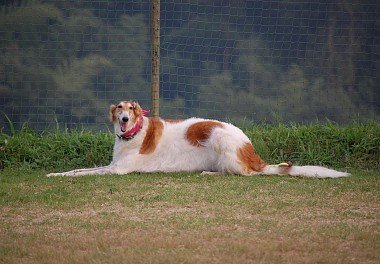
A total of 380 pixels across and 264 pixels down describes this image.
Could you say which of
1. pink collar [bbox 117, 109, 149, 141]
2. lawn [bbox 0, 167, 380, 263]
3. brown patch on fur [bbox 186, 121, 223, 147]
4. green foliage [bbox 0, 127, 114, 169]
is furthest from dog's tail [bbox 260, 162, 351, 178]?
green foliage [bbox 0, 127, 114, 169]

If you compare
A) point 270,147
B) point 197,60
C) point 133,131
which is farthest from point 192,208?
point 197,60

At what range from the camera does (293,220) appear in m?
6.68

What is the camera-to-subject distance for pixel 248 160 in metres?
9.26

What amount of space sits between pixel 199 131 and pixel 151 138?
2.00 feet

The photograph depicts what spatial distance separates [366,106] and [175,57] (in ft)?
9.29

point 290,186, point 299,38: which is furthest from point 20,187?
point 299,38

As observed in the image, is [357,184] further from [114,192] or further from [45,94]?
[45,94]

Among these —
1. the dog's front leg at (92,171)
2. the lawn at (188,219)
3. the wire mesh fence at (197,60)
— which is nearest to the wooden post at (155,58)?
the wire mesh fence at (197,60)

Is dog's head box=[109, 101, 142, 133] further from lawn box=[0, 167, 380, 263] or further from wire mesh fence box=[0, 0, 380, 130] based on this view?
wire mesh fence box=[0, 0, 380, 130]

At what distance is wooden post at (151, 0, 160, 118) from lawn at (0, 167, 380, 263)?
5.18 ft

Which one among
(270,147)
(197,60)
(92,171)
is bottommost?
(92,171)

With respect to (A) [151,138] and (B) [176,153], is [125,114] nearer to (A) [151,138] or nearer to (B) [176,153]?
(A) [151,138]

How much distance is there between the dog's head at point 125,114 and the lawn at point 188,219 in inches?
26.6

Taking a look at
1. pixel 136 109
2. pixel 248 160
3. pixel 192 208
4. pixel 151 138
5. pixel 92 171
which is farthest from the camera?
pixel 151 138
